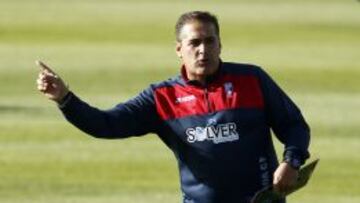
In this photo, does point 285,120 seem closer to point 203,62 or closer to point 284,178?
point 284,178

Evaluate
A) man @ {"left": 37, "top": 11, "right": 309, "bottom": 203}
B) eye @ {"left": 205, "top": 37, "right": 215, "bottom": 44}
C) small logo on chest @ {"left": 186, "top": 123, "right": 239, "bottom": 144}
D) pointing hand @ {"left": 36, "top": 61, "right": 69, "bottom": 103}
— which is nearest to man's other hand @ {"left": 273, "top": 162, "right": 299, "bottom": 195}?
man @ {"left": 37, "top": 11, "right": 309, "bottom": 203}

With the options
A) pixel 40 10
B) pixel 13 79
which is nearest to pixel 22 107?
pixel 13 79

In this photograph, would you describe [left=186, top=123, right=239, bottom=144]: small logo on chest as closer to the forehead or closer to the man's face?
the man's face

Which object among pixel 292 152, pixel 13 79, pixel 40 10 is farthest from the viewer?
pixel 40 10

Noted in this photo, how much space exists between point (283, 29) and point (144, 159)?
1249cm

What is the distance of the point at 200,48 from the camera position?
284 inches

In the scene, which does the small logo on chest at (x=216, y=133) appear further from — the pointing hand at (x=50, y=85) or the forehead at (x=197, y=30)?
the pointing hand at (x=50, y=85)

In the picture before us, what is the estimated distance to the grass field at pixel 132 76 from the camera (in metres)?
13.1

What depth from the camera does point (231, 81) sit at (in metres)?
7.43

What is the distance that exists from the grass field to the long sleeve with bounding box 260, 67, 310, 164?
16.1 ft

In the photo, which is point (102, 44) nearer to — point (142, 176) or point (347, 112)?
point (347, 112)

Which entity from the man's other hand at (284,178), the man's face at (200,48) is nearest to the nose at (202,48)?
the man's face at (200,48)

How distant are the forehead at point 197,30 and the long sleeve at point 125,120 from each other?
0.40 meters

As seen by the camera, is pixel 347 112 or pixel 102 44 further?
A: pixel 102 44
